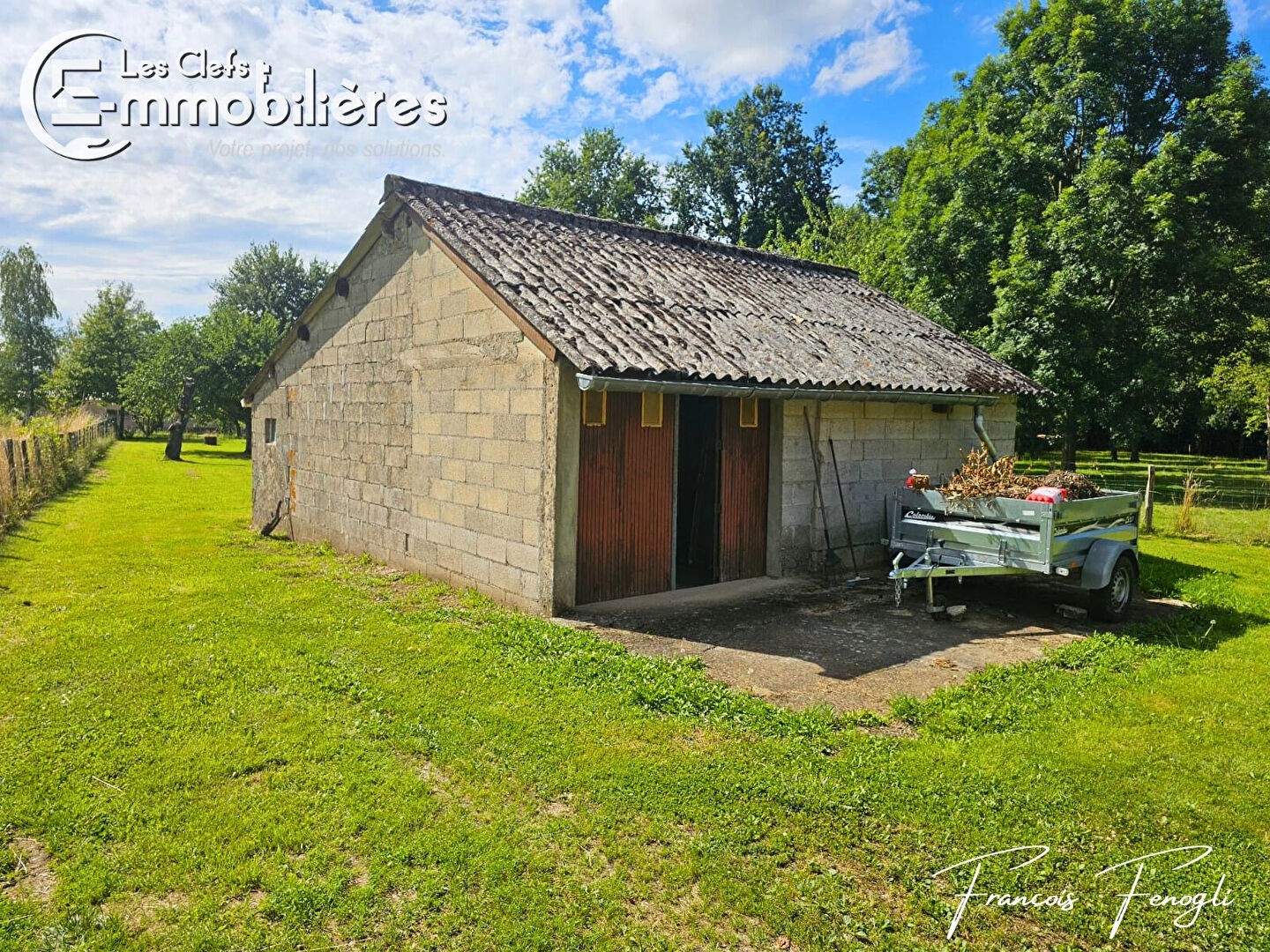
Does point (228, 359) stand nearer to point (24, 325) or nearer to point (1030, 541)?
point (24, 325)

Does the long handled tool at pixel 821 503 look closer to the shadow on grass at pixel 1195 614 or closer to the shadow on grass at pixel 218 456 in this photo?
the shadow on grass at pixel 1195 614

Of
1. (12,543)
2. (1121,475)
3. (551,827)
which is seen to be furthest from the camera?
(1121,475)

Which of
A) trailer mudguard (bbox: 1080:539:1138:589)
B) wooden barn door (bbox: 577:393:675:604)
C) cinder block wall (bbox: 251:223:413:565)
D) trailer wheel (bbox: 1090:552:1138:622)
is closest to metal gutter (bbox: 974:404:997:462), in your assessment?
trailer wheel (bbox: 1090:552:1138:622)

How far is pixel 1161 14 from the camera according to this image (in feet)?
63.3

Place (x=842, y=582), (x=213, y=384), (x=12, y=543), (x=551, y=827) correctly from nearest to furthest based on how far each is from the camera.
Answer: (x=551, y=827), (x=842, y=582), (x=12, y=543), (x=213, y=384)

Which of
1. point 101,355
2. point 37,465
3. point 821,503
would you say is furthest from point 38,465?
point 101,355

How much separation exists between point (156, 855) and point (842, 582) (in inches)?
314

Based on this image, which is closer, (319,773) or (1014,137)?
(319,773)

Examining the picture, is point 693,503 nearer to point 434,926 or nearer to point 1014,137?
point 434,926

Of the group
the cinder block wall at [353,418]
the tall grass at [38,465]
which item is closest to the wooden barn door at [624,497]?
the cinder block wall at [353,418]

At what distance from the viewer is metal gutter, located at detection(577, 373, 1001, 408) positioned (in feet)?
24.1

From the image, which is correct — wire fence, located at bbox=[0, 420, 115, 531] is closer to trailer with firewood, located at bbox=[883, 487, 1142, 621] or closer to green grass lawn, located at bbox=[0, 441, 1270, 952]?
green grass lawn, located at bbox=[0, 441, 1270, 952]

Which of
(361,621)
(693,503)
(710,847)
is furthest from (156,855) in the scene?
(693,503)

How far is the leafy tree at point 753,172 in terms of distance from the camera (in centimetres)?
4006
